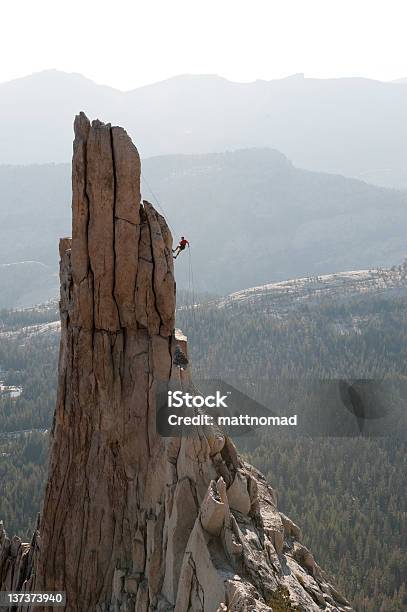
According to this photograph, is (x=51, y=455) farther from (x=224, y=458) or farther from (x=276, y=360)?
(x=276, y=360)

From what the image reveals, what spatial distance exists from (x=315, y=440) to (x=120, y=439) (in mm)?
76002

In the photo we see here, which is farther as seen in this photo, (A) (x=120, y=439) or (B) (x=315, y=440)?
(B) (x=315, y=440)

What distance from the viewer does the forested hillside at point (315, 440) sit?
62719 mm

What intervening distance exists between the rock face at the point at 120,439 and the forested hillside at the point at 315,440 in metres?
37.4

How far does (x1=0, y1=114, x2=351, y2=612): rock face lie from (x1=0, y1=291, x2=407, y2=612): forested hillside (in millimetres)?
37450

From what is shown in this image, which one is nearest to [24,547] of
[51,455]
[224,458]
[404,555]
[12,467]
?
[51,455]

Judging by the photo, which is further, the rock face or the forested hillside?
the forested hillside

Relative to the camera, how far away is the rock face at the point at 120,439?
19672mm

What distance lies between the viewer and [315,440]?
9312cm

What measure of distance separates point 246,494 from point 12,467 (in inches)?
2799

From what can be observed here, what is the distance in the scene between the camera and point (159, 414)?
20.7 metres

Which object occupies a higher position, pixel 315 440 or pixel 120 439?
pixel 315 440

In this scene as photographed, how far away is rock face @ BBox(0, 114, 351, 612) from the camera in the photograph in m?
19.7

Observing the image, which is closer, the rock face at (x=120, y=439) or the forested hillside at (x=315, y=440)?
the rock face at (x=120, y=439)
